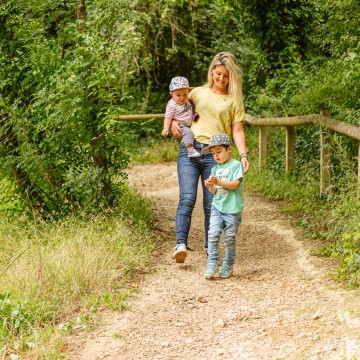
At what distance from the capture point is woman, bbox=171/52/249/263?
6164 mm

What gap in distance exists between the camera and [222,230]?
19.4 feet

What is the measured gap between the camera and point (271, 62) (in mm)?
12609

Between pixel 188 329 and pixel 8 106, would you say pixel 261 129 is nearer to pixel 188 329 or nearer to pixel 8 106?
pixel 8 106

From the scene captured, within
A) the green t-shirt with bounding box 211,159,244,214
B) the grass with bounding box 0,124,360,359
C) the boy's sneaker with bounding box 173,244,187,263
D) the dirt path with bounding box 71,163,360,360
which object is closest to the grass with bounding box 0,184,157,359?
the grass with bounding box 0,124,360,359

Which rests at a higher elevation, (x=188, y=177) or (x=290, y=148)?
(x=188, y=177)

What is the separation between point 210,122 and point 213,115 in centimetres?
7

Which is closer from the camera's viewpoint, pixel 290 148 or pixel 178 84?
pixel 178 84

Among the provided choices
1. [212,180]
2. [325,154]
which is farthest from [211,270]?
[325,154]

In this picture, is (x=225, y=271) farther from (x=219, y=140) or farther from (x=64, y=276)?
(x=64, y=276)

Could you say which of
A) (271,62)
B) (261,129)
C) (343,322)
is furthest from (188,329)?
(271,62)

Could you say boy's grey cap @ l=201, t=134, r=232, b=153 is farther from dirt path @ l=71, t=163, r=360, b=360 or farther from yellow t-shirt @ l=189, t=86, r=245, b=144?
dirt path @ l=71, t=163, r=360, b=360

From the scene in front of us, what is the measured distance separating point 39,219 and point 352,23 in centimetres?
432

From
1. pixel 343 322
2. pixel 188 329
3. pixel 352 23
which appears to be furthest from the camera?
pixel 352 23

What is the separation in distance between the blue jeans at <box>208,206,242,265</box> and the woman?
13.9 inches
